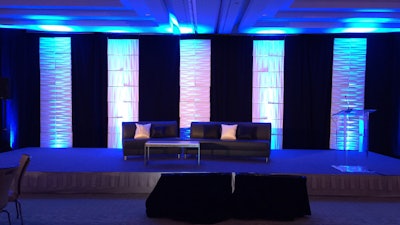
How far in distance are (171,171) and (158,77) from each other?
412 centimetres

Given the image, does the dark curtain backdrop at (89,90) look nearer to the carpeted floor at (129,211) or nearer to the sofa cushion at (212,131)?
the sofa cushion at (212,131)

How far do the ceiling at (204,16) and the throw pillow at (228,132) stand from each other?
2.49 meters

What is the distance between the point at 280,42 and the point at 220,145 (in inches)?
154

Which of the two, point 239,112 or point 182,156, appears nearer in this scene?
point 182,156

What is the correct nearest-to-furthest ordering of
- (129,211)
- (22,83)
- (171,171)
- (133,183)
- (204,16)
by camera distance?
(129,211), (133,183), (171,171), (204,16), (22,83)

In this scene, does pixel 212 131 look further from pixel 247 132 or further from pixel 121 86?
pixel 121 86

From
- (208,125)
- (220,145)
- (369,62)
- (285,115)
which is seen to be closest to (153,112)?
(208,125)

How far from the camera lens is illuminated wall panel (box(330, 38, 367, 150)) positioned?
9242mm

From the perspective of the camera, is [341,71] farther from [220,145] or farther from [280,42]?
[220,145]

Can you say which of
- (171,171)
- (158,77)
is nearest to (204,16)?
(158,77)

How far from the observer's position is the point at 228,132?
25.5 ft

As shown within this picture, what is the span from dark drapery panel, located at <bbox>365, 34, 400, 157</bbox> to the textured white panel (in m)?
4.45

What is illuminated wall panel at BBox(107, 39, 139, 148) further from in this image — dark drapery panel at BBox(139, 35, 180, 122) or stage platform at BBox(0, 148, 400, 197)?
stage platform at BBox(0, 148, 400, 197)

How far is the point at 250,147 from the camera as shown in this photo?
7.11 meters
